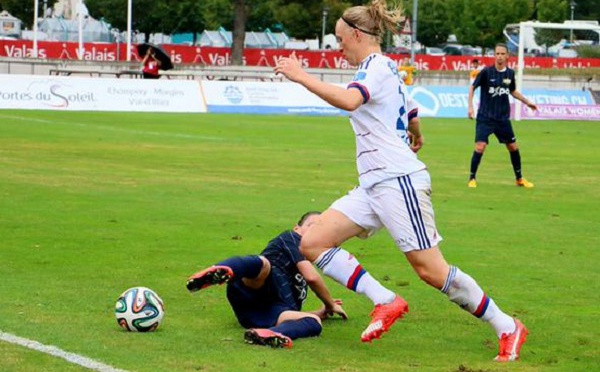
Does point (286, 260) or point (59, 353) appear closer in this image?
point (59, 353)

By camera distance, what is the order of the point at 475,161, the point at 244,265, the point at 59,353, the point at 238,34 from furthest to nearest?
1. the point at 238,34
2. the point at 475,161
3. the point at 244,265
4. the point at 59,353

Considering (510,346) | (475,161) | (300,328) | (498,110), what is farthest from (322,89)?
(498,110)

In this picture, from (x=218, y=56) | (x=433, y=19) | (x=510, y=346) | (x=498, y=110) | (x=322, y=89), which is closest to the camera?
(x=322, y=89)

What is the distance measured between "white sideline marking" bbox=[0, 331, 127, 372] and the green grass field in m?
0.09

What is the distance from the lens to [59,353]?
7.92 meters

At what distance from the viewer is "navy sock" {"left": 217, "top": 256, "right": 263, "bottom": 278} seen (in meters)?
8.48

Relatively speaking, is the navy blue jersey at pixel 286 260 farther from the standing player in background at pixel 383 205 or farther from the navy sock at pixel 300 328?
the standing player in background at pixel 383 205

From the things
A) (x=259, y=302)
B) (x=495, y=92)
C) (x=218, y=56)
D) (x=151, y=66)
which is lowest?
(x=218, y=56)

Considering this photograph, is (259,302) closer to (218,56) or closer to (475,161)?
(475,161)

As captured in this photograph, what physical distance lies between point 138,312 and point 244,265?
0.78 m

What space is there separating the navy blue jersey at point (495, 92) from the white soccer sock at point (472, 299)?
1290cm

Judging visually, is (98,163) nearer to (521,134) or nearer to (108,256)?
(108,256)

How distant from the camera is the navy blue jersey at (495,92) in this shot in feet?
68.4

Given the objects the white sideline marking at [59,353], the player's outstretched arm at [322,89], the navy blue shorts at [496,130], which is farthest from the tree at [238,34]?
the player's outstretched arm at [322,89]
